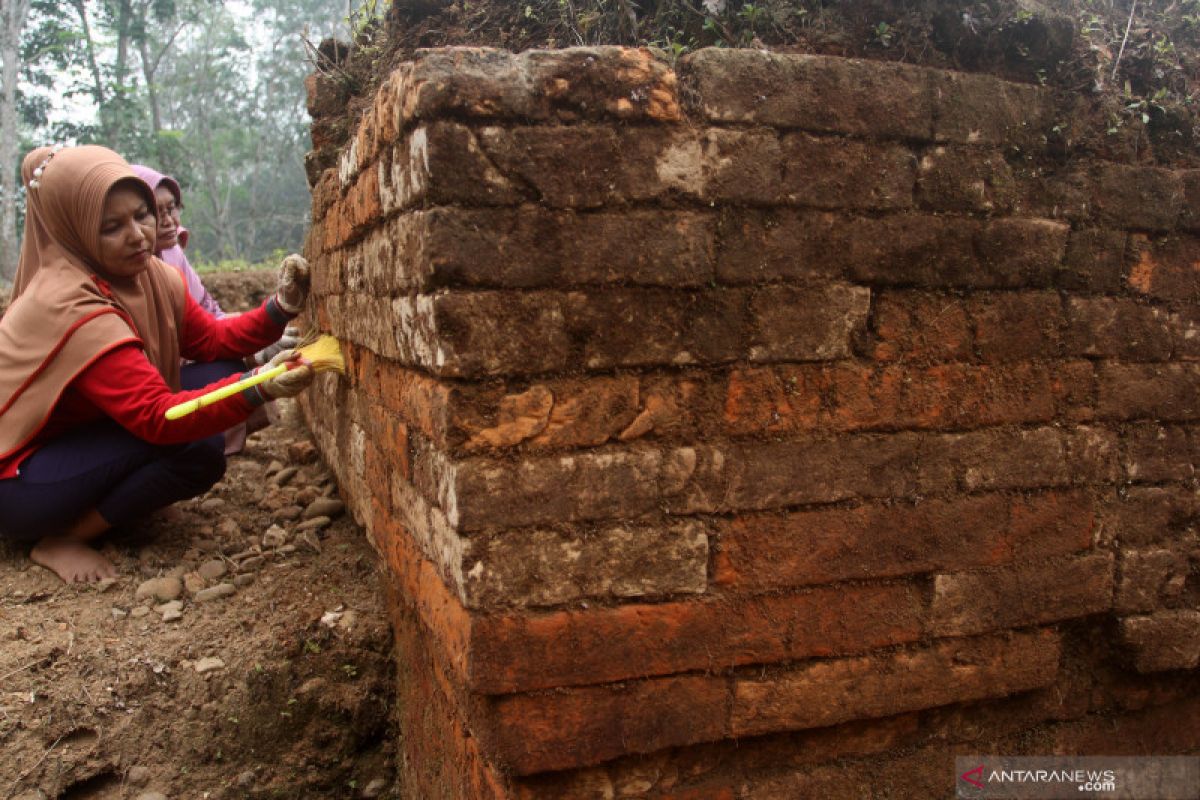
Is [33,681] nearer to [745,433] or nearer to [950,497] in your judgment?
[745,433]

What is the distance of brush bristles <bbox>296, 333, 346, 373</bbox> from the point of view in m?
3.23

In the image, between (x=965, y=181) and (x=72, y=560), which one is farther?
(x=72, y=560)

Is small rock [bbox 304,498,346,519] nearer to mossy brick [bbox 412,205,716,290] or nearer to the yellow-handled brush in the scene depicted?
the yellow-handled brush

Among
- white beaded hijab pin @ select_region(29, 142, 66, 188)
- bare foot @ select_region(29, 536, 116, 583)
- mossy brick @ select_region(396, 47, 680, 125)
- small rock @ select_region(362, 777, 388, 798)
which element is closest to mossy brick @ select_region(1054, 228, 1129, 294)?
mossy brick @ select_region(396, 47, 680, 125)

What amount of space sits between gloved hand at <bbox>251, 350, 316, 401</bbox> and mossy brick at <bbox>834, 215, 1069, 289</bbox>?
200 centimetres

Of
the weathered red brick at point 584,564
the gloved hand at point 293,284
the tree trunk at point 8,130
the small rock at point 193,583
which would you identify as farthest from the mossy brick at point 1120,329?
the tree trunk at point 8,130

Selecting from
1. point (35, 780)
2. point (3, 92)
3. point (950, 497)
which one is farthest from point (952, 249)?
point (3, 92)

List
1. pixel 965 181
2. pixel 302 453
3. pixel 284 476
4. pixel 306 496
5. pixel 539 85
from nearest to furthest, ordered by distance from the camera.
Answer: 1. pixel 539 85
2. pixel 965 181
3. pixel 306 496
4. pixel 284 476
5. pixel 302 453

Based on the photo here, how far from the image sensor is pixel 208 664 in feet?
9.14

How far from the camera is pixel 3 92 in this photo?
13.6 m

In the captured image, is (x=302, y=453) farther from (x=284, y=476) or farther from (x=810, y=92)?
(x=810, y=92)

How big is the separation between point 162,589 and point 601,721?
6.71ft

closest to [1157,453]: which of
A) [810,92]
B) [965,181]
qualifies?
[965,181]

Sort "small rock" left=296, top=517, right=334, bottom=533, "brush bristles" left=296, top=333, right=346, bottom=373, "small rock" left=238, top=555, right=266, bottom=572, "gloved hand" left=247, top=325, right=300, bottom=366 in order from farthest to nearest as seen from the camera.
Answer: "gloved hand" left=247, top=325, right=300, bottom=366 → "small rock" left=296, top=517, right=334, bottom=533 → "small rock" left=238, top=555, right=266, bottom=572 → "brush bristles" left=296, top=333, right=346, bottom=373
